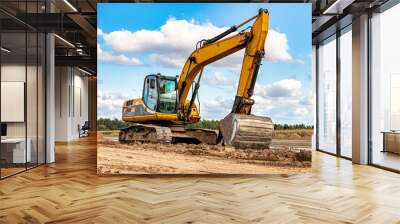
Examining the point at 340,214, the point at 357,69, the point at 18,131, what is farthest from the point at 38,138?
the point at 357,69

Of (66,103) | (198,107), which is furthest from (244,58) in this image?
(66,103)

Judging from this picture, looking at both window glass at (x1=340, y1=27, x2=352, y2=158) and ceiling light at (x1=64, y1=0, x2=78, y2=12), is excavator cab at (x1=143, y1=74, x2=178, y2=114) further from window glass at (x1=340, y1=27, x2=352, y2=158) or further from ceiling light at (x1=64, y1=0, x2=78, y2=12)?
window glass at (x1=340, y1=27, x2=352, y2=158)

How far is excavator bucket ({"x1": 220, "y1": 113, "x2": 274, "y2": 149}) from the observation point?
6.02 meters

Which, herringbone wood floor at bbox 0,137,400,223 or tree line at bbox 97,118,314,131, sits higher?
tree line at bbox 97,118,314,131

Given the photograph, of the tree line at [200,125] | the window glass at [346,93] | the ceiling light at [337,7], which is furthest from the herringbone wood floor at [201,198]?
the ceiling light at [337,7]

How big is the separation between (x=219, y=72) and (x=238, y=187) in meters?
1.79

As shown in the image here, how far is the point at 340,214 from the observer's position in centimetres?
396

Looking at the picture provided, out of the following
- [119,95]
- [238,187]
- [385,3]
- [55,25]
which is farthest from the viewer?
[55,25]

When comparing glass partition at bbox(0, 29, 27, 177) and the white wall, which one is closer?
glass partition at bbox(0, 29, 27, 177)

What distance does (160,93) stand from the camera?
6.18 m

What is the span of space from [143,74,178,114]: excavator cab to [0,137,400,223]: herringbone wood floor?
107 centimetres

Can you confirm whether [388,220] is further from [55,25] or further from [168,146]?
[55,25]

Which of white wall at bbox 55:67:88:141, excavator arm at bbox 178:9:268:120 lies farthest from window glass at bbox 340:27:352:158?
white wall at bbox 55:67:88:141

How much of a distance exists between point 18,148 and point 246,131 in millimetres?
3633
